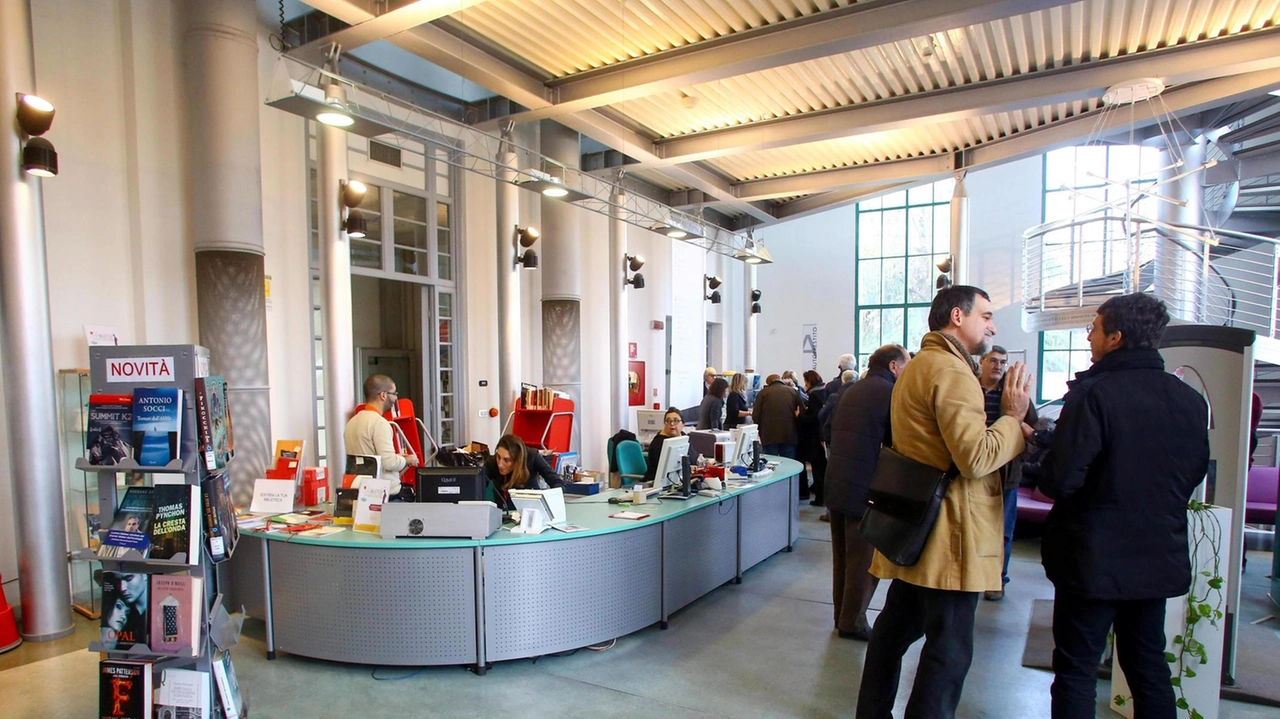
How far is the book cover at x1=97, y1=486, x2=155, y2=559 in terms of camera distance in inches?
106

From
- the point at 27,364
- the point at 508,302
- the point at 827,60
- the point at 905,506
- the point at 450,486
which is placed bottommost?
the point at 450,486

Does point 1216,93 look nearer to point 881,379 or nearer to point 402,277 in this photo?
point 881,379

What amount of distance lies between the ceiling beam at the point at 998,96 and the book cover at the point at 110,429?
23.6 feet

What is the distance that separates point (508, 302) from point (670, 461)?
14.4 feet

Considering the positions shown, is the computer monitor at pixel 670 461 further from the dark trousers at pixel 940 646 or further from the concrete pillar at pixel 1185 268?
the concrete pillar at pixel 1185 268

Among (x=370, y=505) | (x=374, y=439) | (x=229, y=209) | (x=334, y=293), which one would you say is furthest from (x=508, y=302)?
(x=370, y=505)

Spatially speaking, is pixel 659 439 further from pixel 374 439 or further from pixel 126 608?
pixel 126 608

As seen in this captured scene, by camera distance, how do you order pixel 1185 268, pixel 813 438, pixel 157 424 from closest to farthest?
pixel 157 424, pixel 1185 268, pixel 813 438

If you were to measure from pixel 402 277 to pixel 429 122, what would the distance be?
1.93 meters

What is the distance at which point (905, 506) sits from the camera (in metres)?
2.39

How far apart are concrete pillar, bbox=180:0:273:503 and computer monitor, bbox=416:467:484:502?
8.58 ft

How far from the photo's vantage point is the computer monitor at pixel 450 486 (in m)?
3.77

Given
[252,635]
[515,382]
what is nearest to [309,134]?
[515,382]

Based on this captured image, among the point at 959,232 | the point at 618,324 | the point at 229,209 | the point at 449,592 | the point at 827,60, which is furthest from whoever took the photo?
the point at 618,324
